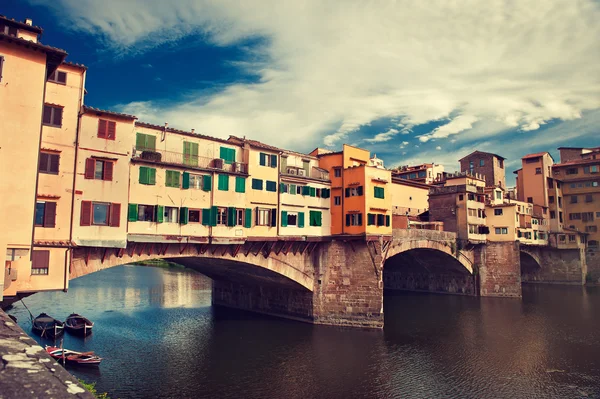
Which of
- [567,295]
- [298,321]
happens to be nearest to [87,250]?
[298,321]

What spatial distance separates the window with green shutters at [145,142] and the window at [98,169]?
154 inches

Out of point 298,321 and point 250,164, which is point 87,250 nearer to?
point 250,164

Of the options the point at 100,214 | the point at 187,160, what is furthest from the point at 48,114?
the point at 187,160

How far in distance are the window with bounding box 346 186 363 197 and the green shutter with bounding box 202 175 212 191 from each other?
16619mm

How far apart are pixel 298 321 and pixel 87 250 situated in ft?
82.3

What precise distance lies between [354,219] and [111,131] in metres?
26.3

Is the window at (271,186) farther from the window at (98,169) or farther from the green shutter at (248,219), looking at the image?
the window at (98,169)

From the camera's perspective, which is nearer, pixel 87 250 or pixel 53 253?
pixel 53 253

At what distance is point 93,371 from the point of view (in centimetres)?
2964

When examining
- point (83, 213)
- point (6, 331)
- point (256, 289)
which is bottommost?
point (256, 289)

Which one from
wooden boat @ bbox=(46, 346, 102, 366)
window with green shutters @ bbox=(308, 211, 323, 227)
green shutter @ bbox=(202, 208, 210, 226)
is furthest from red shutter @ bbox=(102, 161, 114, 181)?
window with green shutters @ bbox=(308, 211, 323, 227)

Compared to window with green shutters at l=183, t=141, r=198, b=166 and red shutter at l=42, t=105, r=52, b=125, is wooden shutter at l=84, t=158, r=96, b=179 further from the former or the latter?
window with green shutters at l=183, t=141, r=198, b=166

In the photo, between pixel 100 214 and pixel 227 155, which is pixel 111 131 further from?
pixel 227 155

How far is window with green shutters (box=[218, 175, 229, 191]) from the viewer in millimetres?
37853
